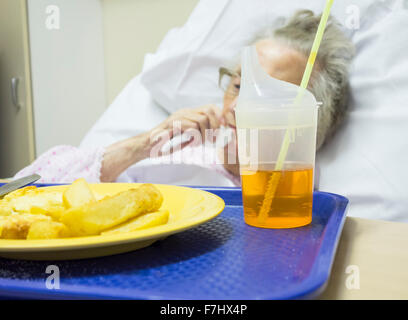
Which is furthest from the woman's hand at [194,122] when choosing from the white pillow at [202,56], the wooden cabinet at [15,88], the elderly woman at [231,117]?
the wooden cabinet at [15,88]

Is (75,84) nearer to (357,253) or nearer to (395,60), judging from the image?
(395,60)

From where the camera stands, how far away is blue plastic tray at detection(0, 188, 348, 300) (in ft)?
1.01

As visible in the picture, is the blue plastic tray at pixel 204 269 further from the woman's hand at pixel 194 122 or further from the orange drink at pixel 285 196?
the woman's hand at pixel 194 122

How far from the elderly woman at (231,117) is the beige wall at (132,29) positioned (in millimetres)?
478

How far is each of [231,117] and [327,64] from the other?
301 mm

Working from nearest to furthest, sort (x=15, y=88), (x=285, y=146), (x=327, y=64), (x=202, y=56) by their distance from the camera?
(x=285, y=146)
(x=327, y=64)
(x=202, y=56)
(x=15, y=88)

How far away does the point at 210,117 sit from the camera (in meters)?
1.25

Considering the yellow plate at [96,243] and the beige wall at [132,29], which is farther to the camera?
the beige wall at [132,29]

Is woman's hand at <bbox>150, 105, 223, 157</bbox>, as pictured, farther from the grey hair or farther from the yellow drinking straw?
the yellow drinking straw

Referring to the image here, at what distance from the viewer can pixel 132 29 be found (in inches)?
69.2

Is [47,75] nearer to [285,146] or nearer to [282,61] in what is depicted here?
[282,61]

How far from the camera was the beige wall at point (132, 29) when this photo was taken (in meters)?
1.69

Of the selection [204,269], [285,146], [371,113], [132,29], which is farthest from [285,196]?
[132,29]

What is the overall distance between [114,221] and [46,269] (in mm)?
70
